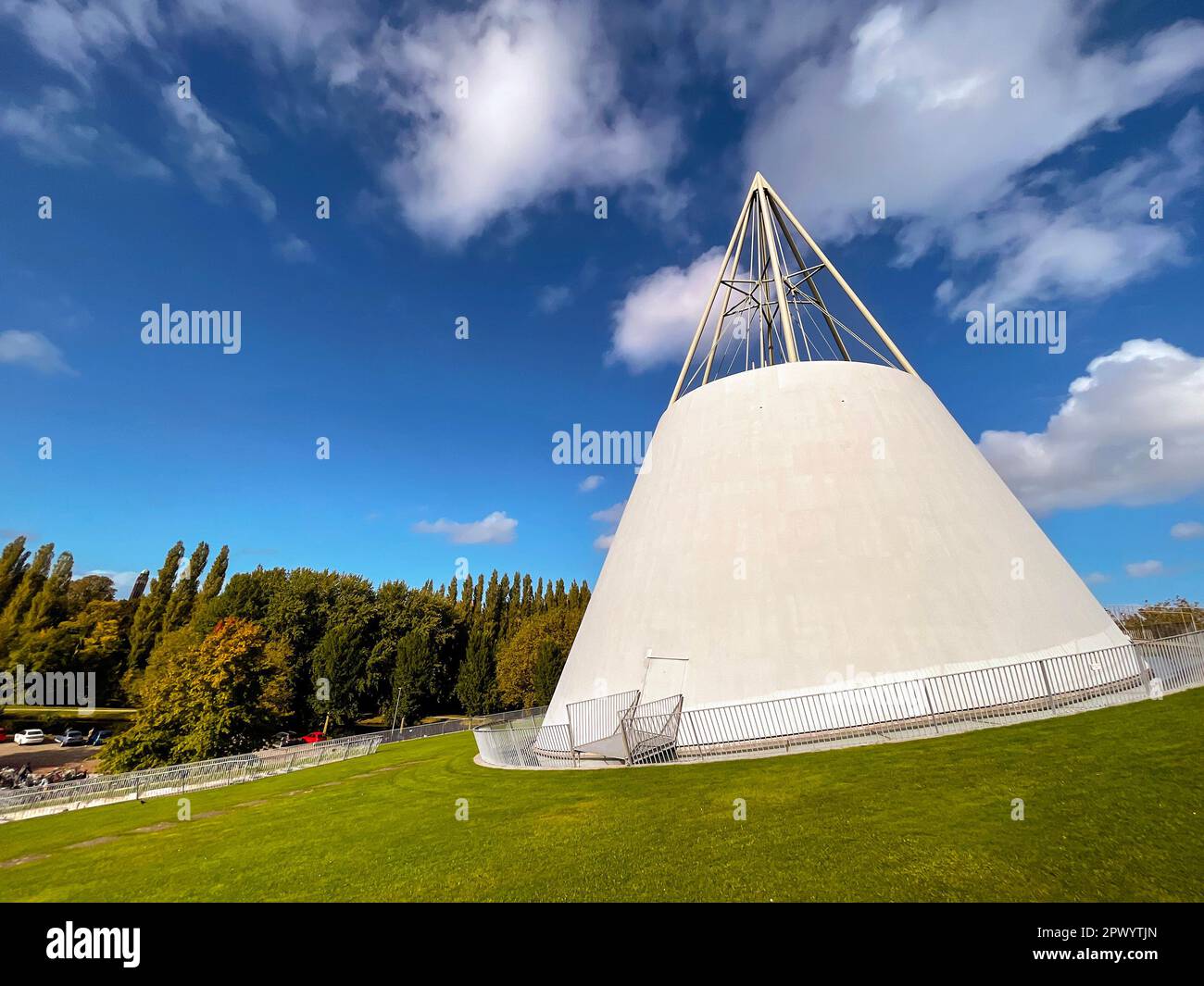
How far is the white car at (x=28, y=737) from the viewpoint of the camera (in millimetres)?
44625

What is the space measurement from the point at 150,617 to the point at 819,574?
239 feet

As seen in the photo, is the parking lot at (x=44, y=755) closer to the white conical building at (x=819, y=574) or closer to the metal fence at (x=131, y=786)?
the metal fence at (x=131, y=786)

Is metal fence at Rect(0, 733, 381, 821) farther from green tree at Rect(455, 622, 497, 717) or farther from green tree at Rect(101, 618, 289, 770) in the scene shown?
green tree at Rect(455, 622, 497, 717)

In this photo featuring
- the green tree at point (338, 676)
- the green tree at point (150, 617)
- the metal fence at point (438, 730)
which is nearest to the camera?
the metal fence at point (438, 730)

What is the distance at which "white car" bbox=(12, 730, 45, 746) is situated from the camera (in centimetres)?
4462

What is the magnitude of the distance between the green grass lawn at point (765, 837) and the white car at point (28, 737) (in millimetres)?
45804

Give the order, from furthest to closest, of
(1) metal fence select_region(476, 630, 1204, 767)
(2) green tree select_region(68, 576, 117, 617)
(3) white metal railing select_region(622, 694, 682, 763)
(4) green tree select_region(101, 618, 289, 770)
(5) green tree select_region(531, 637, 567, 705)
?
1. (2) green tree select_region(68, 576, 117, 617)
2. (5) green tree select_region(531, 637, 567, 705)
3. (4) green tree select_region(101, 618, 289, 770)
4. (3) white metal railing select_region(622, 694, 682, 763)
5. (1) metal fence select_region(476, 630, 1204, 767)

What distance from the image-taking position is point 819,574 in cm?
1483

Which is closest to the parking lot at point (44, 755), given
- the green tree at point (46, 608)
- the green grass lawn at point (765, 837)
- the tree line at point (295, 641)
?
the tree line at point (295, 641)

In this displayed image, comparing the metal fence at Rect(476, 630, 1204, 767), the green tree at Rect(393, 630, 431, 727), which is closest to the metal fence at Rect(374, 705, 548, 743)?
the green tree at Rect(393, 630, 431, 727)

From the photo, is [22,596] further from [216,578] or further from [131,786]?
[131,786]

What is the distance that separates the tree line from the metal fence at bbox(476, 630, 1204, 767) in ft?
91.2
